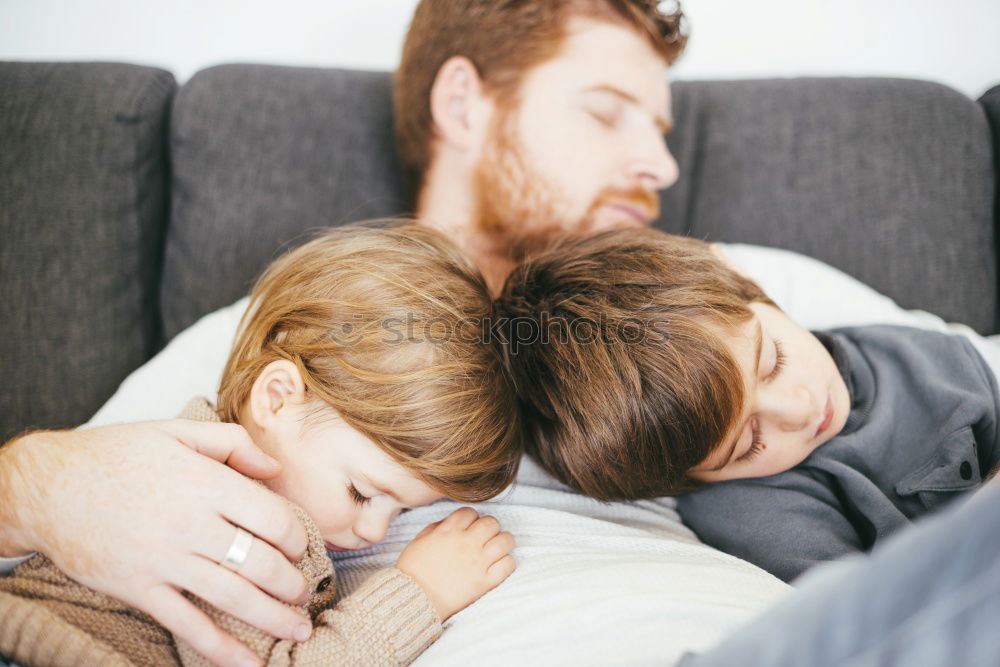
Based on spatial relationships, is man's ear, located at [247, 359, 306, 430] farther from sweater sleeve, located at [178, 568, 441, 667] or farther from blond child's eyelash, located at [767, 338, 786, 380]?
blond child's eyelash, located at [767, 338, 786, 380]

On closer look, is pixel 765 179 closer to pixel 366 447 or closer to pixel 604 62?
pixel 604 62

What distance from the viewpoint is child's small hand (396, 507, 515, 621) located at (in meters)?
0.81

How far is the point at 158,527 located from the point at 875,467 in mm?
1074

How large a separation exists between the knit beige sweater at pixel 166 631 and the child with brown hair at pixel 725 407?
346 millimetres

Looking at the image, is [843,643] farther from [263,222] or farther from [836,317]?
[263,222]

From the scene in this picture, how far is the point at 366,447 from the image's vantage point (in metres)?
0.84

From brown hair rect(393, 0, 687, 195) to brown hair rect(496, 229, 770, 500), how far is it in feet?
1.84

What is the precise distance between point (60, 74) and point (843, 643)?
5.39 ft

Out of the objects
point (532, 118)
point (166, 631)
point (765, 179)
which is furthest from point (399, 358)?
point (765, 179)

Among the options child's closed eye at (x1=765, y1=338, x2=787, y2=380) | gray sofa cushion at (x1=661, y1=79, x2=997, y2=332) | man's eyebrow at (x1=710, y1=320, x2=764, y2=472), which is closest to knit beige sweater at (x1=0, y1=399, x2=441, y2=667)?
man's eyebrow at (x1=710, y1=320, x2=764, y2=472)

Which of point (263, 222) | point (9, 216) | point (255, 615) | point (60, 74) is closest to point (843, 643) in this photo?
point (255, 615)

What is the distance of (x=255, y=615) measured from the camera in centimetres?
71

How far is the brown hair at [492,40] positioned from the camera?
1319mm

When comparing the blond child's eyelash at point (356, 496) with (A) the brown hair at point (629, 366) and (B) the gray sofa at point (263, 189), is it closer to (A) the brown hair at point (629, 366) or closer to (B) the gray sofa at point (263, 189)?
(A) the brown hair at point (629, 366)
